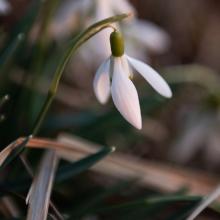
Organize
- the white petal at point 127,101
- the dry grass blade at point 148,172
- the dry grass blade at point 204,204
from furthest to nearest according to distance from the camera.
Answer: the dry grass blade at point 148,172 < the dry grass blade at point 204,204 < the white petal at point 127,101

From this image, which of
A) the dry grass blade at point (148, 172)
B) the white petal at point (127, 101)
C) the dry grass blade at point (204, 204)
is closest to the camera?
the white petal at point (127, 101)

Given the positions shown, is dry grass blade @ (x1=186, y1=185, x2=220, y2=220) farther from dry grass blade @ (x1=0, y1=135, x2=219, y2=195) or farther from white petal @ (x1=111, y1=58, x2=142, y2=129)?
dry grass blade @ (x1=0, y1=135, x2=219, y2=195)

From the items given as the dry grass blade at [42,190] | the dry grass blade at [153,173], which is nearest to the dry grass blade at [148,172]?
the dry grass blade at [153,173]

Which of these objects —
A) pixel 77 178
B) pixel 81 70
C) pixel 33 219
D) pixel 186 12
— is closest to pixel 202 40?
pixel 186 12

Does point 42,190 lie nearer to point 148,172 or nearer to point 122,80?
point 122,80

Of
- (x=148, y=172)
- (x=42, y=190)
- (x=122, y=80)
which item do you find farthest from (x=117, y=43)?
(x=148, y=172)

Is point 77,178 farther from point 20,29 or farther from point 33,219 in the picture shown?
point 33,219

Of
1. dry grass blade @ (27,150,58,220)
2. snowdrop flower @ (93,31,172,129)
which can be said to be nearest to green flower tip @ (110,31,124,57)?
snowdrop flower @ (93,31,172,129)

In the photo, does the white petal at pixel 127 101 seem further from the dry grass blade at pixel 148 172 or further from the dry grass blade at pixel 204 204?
the dry grass blade at pixel 148 172
